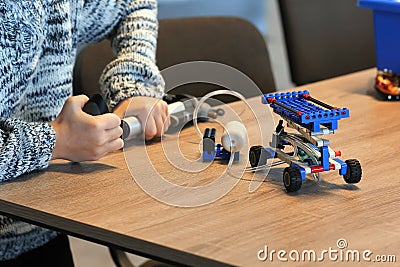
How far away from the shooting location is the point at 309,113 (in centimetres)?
96

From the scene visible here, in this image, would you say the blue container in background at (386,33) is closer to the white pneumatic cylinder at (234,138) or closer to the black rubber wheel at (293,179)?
the white pneumatic cylinder at (234,138)

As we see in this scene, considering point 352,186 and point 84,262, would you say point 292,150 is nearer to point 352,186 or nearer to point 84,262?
point 352,186

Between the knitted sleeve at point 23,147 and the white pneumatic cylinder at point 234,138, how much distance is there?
0.77 feet

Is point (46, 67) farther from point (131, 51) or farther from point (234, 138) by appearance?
point (234, 138)

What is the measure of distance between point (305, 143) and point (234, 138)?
14 centimetres

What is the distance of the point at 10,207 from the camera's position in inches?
39.2

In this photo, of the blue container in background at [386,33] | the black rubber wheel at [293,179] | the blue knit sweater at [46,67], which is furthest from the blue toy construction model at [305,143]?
the blue container in background at [386,33]

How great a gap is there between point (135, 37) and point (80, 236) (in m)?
0.57

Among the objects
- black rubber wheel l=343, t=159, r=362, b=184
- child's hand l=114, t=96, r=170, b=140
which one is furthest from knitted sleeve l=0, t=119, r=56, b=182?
black rubber wheel l=343, t=159, r=362, b=184

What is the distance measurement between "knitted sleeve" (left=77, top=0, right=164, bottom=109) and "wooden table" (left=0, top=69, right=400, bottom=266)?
21 cm

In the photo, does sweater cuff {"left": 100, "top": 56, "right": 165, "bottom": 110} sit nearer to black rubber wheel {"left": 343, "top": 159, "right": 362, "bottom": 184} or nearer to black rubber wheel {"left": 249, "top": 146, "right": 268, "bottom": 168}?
black rubber wheel {"left": 249, "top": 146, "right": 268, "bottom": 168}

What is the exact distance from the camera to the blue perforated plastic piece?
0.96 meters

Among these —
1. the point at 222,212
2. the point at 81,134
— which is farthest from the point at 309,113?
the point at 81,134

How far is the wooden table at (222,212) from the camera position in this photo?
0.83m
